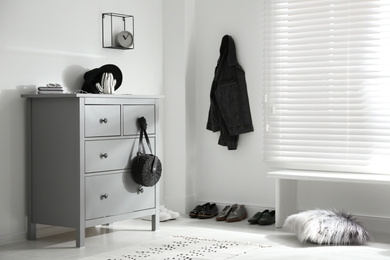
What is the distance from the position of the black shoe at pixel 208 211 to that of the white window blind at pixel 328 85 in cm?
67

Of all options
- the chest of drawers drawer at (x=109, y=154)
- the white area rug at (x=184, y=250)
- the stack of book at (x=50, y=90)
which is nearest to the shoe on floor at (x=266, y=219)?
the white area rug at (x=184, y=250)

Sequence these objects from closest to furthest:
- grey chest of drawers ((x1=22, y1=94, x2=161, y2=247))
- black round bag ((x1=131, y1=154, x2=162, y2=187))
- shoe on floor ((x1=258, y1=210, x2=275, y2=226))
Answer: grey chest of drawers ((x1=22, y1=94, x2=161, y2=247))
black round bag ((x1=131, y1=154, x2=162, y2=187))
shoe on floor ((x1=258, y1=210, x2=275, y2=226))

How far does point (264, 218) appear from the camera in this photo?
473 cm

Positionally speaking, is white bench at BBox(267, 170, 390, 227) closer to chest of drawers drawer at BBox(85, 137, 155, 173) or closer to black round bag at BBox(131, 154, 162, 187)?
black round bag at BBox(131, 154, 162, 187)

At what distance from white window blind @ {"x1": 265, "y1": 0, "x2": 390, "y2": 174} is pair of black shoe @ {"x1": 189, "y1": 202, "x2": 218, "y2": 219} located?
2.20 ft

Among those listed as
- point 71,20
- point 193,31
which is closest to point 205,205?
point 193,31

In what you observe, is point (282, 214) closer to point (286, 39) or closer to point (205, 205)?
point (205, 205)

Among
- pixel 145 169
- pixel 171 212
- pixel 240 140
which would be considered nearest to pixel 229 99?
pixel 240 140

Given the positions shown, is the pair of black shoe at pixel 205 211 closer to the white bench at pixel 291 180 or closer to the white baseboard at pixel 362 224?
the white bench at pixel 291 180

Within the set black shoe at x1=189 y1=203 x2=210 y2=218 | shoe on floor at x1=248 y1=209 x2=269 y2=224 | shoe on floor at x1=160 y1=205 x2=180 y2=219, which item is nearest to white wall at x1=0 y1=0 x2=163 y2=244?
shoe on floor at x1=160 y1=205 x2=180 y2=219

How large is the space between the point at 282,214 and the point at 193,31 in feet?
6.05

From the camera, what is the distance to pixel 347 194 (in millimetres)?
4664

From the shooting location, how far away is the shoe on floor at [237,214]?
4.90 m

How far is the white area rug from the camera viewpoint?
3617 millimetres
